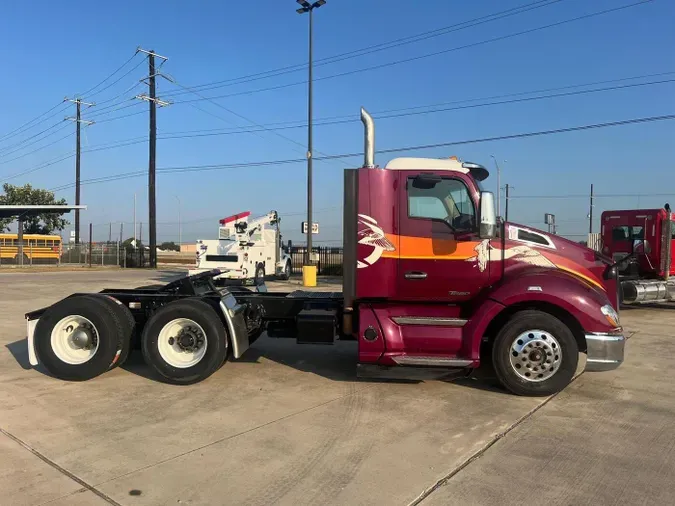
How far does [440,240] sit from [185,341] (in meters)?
3.27

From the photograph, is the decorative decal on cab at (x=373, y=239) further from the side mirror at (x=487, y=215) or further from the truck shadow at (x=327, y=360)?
the truck shadow at (x=327, y=360)

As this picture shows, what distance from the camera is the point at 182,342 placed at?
6.18 meters

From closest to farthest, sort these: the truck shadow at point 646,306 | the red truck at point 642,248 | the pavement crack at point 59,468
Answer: the pavement crack at point 59,468 < the red truck at point 642,248 < the truck shadow at point 646,306

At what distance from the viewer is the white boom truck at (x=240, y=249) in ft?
63.3

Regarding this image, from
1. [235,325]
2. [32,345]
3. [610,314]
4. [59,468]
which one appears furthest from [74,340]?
[610,314]

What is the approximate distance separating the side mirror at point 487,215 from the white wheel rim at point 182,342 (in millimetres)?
3471

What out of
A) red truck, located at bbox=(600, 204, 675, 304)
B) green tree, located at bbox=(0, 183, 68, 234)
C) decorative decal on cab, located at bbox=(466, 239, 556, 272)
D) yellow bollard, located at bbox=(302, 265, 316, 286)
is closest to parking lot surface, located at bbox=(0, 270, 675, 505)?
decorative decal on cab, located at bbox=(466, 239, 556, 272)

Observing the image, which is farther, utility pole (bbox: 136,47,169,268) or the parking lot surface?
utility pole (bbox: 136,47,169,268)

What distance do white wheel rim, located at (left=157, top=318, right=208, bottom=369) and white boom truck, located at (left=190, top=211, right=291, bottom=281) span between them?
12.3m

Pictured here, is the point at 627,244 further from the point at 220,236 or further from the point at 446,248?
the point at 220,236

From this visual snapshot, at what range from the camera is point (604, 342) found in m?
5.50

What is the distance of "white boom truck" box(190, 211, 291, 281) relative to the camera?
19.3 m

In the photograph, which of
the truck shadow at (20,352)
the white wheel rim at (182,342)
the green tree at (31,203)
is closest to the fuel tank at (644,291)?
the white wheel rim at (182,342)

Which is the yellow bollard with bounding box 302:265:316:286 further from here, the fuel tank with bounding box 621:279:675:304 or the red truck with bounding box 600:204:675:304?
the fuel tank with bounding box 621:279:675:304
